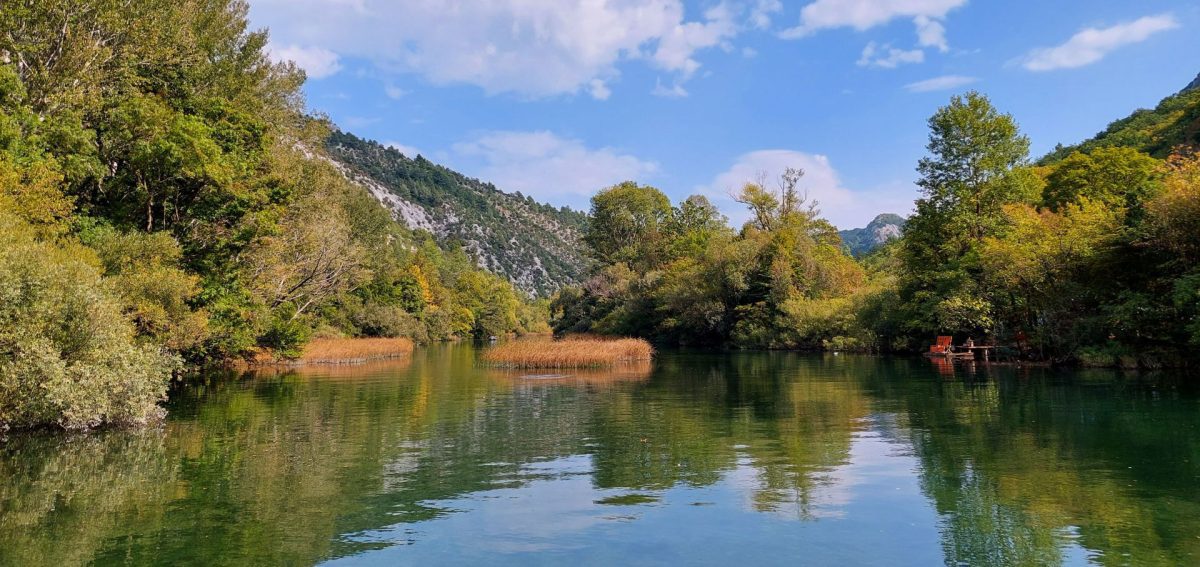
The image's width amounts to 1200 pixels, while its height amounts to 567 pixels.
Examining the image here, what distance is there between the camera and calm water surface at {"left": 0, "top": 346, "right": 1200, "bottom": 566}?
9.30m

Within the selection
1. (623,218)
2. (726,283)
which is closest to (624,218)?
(623,218)

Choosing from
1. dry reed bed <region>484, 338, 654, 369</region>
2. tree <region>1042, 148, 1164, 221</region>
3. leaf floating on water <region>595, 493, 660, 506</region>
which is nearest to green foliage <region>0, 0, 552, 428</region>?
leaf floating on water <region>595, 493, 660, 506</region>

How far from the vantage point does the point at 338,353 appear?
56094 millimetres

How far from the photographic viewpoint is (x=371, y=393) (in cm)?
3108

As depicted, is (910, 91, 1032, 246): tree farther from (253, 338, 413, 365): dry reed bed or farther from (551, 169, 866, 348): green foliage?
(253, 338, 413, 365): dry reed bed

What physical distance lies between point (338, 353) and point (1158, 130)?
322 ft

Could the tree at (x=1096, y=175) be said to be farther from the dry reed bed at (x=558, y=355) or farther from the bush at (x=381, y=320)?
the bush at (x=381, y=320)

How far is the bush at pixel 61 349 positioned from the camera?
16828 millimetres

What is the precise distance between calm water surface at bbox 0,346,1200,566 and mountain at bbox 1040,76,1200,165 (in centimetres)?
6036

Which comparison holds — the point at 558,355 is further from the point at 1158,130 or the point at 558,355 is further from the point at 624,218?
the point at 1158,130

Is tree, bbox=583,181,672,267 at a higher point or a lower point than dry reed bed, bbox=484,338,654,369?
higher

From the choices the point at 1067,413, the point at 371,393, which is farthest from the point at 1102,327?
the point at 371,393

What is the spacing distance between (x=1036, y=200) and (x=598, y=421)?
44508 millimetres

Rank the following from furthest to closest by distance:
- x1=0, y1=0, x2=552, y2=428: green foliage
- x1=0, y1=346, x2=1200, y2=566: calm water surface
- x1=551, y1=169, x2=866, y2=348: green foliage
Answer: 1. x1=551, y1=169, x2=866, y2=348: green foliage
2. x1=0, y1=0, x2=552, y2=428: green foliage
3. x1=0, y1=346, x2=1200, y2=566: calm water surface
